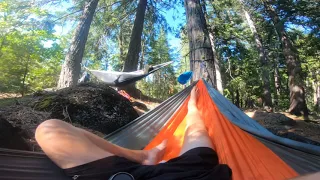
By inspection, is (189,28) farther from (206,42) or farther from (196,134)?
(196,134)

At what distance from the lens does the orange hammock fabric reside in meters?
1.23

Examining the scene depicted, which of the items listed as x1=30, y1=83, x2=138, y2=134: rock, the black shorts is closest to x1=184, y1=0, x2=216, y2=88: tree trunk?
x1=30, y1=83, x2=138, y2=134: rock

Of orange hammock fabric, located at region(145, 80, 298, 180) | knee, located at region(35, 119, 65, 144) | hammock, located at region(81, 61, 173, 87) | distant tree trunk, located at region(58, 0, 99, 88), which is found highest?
distant tree trunk, located at region(58, 0, 99, 88)

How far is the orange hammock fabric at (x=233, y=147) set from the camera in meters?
1.23

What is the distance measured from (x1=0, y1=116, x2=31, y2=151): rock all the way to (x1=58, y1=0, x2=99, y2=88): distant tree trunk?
3.28m

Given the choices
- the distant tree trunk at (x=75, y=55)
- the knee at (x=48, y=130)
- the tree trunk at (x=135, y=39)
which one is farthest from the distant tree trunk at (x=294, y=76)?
the knee at (x=48, y=130)

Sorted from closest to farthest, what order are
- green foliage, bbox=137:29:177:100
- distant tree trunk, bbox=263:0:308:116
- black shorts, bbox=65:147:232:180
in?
black shorts, bbox=65:147:232:180
distant tree trunk, bbox=263:0:308:116
green foliage, bbox=137:29:177:100

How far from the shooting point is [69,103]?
2963mm

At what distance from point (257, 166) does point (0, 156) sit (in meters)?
1.19

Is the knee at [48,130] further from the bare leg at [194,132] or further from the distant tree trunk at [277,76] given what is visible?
the distant tree trunk at [277,76]

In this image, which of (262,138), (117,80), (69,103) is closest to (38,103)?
(69,103)

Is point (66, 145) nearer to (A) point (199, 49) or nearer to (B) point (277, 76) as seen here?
(A) point (199, 49)

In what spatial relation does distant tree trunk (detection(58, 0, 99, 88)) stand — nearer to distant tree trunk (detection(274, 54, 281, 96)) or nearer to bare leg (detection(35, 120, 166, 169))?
bare leg (detection(35, 120, 166, 169))

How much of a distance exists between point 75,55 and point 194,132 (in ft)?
13.7
